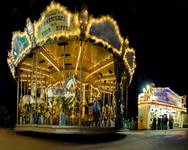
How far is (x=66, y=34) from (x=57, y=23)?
0.79 metres

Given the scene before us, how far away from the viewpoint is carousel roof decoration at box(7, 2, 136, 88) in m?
20.6

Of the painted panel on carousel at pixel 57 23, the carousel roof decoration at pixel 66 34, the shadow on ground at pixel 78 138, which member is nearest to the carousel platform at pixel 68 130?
the shadow on ground at pixel 78 138

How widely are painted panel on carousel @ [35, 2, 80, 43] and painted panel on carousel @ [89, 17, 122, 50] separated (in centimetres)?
105

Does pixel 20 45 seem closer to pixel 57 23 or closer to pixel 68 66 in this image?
pixel 68 66

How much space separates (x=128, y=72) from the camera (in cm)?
2720

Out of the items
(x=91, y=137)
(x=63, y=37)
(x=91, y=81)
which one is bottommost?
(x=91, y=137)

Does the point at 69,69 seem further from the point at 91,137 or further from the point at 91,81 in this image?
the point at 91,137

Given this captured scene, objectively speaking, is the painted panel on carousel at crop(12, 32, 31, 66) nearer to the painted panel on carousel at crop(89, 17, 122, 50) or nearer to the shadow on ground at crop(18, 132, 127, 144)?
the painted panel on carousel at crop(89, 17, 122, 50)

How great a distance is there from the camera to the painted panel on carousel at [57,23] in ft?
67.3

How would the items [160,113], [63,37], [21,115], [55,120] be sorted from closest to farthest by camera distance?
[63,37] < [55,120] < [21,115] < [160,113]

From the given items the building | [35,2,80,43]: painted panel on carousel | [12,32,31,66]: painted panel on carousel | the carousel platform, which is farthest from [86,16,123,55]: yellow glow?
the building

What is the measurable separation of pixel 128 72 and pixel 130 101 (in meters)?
36.0

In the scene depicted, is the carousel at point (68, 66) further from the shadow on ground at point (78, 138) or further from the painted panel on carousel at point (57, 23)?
the shadow on ground at point (78, 138)

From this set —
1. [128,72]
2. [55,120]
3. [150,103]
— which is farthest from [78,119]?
[150,103]
